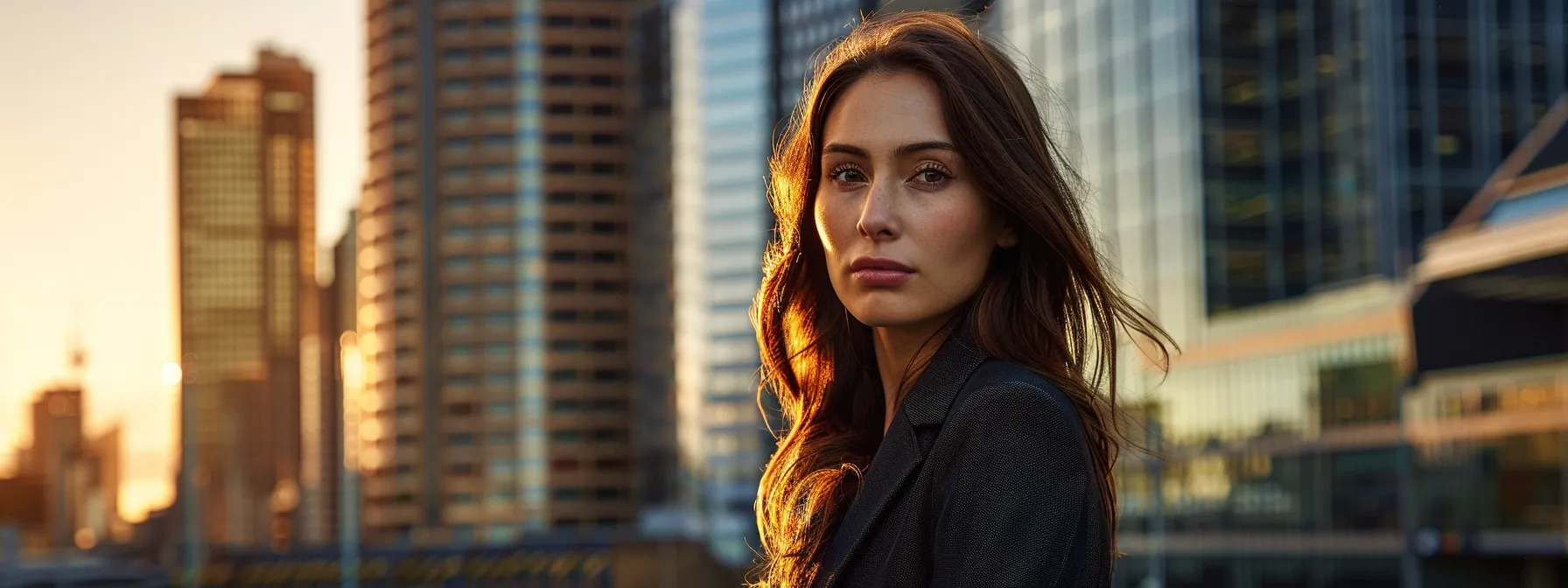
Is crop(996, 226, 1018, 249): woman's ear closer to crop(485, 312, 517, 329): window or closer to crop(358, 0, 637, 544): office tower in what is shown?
crop(358, 0, 637, 544): office tower

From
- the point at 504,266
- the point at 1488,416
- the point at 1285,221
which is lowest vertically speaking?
the point at 1488,416

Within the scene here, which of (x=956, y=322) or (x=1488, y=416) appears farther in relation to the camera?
(x=1488, y=416)

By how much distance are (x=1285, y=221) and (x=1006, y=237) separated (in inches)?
2196

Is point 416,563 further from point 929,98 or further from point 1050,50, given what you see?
point 929,98

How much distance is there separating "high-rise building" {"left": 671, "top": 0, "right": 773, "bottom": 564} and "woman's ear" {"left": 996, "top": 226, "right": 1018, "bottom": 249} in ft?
446

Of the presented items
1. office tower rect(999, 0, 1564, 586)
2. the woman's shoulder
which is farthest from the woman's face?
office tower rect(999, 0, 1564, 586)

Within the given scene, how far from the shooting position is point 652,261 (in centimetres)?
15575

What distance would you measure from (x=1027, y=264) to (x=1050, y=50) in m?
A: 67.1

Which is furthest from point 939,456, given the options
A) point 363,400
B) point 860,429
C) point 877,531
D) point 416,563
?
point 363,400

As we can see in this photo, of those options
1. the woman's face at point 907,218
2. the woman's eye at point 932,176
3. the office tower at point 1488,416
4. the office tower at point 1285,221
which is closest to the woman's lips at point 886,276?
the woman's face at point 907,218

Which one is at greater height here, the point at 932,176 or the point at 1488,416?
the point at 932,176

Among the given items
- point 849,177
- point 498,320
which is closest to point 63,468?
point 498,320

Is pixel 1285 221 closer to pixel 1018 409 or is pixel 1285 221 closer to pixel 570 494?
pixel 1018 409

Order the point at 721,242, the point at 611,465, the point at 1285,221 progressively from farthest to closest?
the point at 611,465, the point at 721,242, the point at 1285,221
